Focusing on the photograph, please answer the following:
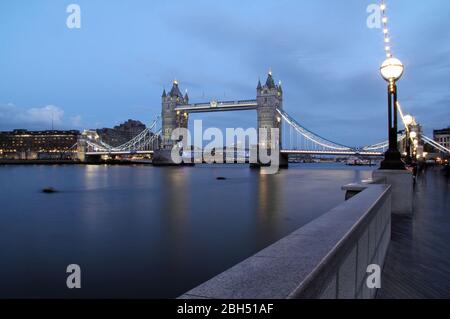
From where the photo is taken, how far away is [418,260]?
4.78 meters

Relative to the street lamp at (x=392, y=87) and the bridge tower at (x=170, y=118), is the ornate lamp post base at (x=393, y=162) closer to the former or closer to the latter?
the street lamp at (x=392, y=87)

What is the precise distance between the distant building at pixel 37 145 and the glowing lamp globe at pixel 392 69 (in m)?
132

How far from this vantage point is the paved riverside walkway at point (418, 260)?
3.80 metres

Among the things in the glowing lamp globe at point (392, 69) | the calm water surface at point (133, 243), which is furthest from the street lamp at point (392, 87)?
the calm water surface at point (133, 243)

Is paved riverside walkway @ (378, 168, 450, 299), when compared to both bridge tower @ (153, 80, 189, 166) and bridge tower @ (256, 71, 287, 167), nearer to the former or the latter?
bridge tower @ (256, 71, 287, 167)

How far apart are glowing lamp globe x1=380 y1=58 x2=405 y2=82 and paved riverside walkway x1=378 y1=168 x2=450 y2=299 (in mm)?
3318

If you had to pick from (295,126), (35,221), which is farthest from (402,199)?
(295,126)

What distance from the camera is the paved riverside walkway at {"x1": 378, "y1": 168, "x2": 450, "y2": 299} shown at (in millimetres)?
3799

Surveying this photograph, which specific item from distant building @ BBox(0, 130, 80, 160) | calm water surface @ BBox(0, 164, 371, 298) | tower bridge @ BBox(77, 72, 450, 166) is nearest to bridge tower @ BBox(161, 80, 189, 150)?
tower bridge @ BBox(77, 72, 450, 166)

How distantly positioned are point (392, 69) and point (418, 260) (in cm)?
539

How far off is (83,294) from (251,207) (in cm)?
1248

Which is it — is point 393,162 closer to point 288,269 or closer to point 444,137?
point 288,269

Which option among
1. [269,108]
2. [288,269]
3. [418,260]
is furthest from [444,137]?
[288,269]

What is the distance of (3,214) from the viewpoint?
17.5 m
